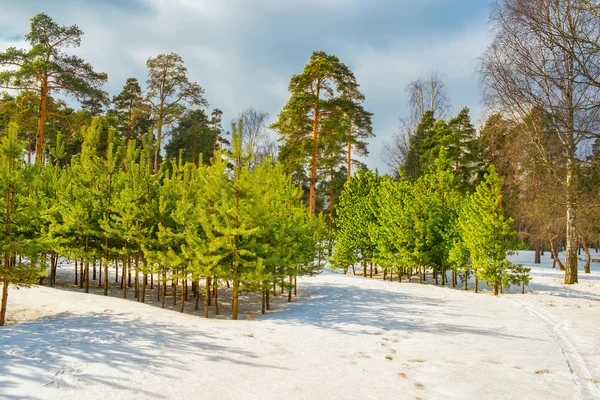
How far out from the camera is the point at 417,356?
5.89 metres

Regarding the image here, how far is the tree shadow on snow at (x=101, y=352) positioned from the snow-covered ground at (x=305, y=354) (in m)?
0.02

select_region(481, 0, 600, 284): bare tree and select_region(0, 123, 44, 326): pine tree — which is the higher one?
select_region(481, 0, 600, 284): bare tree

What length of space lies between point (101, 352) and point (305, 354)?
3069 mm

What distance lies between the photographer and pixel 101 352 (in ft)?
17.6

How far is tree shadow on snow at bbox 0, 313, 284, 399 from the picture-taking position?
4355mm

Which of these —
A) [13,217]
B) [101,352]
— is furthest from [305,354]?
[13,217]

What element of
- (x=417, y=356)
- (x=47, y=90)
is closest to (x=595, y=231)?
(x=417, y=356)

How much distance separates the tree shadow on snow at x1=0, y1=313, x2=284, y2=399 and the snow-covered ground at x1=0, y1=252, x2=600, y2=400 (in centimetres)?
2

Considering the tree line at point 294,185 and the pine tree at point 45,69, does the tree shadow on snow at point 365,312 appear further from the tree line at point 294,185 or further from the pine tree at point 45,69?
Result: the pine tree at point 45,69

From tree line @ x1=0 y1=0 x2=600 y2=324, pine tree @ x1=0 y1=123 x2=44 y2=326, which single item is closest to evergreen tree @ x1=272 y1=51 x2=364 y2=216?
tree line @ x1=0 y1=0 x2=600 y2=324

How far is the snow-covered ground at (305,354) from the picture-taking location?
4371 mm

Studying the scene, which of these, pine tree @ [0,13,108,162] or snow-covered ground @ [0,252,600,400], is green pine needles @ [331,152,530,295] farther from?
pine tree @ [0,13,108,162]

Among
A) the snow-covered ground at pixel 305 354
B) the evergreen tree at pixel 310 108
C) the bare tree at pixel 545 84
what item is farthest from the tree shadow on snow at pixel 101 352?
the evergreen tree at pixel 310 108

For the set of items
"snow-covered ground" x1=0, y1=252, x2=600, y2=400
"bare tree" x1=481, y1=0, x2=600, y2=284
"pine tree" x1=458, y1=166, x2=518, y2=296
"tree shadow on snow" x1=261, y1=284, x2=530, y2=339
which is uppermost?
"bare tree" x1=481, y1=0, x2=600, y2=284
